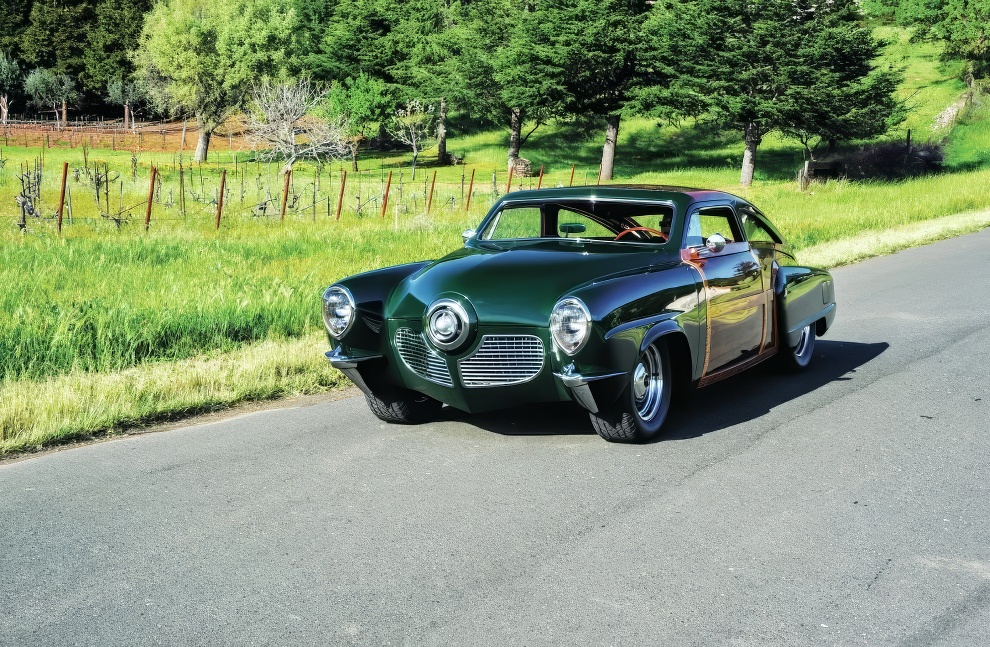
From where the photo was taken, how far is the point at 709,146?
62750 millimetres

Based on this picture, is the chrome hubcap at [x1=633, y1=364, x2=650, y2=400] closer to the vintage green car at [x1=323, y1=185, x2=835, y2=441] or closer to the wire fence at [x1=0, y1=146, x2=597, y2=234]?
the vintage green car at [x1=323, y1=185, x2=835, y2=441]

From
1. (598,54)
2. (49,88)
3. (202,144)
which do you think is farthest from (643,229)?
(49,88)

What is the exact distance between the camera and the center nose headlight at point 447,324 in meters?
6.13

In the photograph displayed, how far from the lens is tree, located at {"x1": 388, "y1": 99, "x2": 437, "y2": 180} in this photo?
65.6 m

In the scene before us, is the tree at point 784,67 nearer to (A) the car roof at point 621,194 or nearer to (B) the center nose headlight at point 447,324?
(A) the car roof at point 621,194

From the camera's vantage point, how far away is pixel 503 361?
6121mm

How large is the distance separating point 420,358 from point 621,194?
194 centimetres

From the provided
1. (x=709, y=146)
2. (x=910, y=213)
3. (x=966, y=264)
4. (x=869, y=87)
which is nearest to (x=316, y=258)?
(x=966, y=264)

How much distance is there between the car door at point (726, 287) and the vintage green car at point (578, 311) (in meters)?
0.01

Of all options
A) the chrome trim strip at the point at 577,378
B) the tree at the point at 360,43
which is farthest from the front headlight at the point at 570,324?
the tree at the point at 360,43

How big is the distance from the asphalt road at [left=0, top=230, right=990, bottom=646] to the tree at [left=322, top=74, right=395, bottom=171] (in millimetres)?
63829

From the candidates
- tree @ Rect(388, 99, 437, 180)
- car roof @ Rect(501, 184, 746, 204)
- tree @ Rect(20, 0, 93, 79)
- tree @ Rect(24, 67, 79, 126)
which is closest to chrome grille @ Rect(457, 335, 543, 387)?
car roof @ Rect(501, 184, 746, 204)

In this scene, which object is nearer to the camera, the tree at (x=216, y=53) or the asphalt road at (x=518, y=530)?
the asphalt road at (x=518, y=530)

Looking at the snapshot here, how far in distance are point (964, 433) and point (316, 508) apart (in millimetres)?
4090
